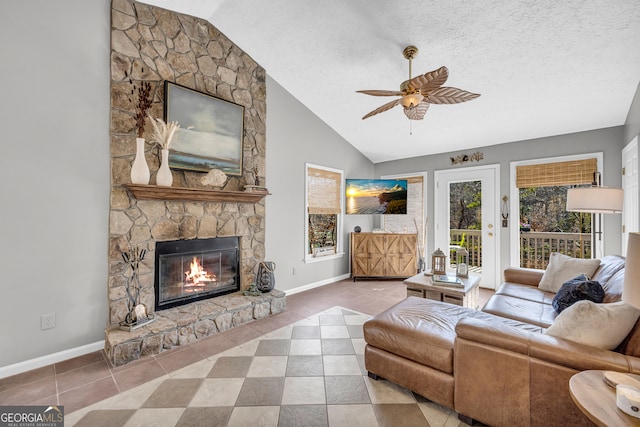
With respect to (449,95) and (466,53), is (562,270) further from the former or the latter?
(466,53)

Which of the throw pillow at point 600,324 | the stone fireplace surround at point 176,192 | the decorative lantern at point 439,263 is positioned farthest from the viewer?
the decorative lantern at point 439,263

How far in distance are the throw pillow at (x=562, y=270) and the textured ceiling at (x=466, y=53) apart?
1845 mm

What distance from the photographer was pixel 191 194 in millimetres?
2988

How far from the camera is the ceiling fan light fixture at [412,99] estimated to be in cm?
229

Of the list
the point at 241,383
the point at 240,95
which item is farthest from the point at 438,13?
the point at 241,383

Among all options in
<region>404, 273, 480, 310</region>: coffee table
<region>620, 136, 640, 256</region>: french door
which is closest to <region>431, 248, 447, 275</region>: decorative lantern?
<region>404, 273, 480, 310</region>: coffee table

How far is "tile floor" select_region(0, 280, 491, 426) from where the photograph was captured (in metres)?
1.77

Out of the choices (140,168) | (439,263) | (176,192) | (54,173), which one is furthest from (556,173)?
(54,173)

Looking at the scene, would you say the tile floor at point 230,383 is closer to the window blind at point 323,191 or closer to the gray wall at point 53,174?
the gray wall at point 53,174

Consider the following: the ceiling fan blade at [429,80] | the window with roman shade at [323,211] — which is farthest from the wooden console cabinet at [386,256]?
the ceiling fan blade at [429,80]

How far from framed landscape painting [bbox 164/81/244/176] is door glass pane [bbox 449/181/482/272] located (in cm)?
378

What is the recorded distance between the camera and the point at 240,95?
12.0ft

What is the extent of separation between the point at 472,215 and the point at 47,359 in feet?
18.7

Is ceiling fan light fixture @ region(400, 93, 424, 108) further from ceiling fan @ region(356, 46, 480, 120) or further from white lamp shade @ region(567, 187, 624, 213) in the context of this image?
white lamp shade @ region(567, 187, 624, 213)
